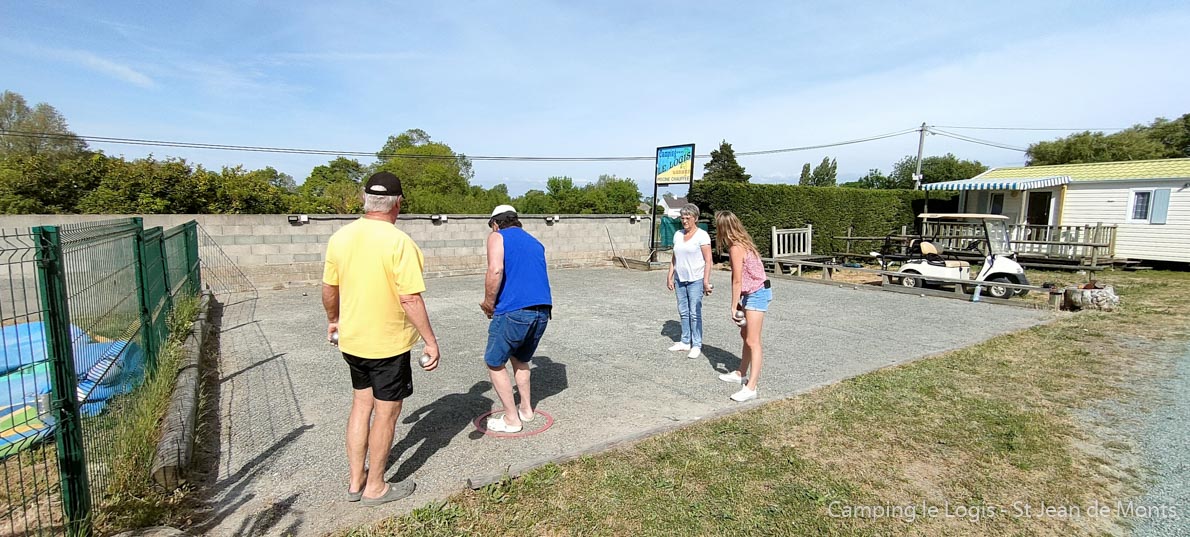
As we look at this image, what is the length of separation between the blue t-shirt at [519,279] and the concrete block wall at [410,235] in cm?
953

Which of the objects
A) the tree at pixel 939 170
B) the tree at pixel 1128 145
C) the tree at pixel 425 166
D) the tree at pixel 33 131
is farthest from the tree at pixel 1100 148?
the tree at pixel 33 131

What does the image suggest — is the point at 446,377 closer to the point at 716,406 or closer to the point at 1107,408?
the point at 716,406

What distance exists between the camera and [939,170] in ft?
193

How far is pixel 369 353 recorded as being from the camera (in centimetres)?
277

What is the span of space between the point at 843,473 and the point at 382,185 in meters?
3.08

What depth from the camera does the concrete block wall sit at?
417 inches

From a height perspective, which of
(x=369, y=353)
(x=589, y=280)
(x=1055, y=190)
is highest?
(x=1055, y=190)

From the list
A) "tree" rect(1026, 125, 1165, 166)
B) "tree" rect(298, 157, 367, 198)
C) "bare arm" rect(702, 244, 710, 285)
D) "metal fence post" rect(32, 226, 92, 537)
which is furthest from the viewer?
"tree" rect(298, 157, 367, 198)

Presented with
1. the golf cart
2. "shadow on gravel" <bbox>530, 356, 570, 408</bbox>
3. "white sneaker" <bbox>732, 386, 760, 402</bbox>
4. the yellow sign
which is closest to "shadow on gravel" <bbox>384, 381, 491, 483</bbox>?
"shadow on gravel" <bbox>530, 356, 570, 408</bbox>

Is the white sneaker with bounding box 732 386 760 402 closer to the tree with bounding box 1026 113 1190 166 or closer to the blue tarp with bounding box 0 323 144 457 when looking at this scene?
the blue tarp with bounding box 0 323 144 457

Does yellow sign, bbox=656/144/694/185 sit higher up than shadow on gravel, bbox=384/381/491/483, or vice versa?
yellow sign, bbox=656/144/694/185

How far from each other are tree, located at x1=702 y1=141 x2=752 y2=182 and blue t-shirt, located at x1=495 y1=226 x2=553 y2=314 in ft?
211

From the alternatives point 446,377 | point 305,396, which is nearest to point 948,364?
point 446,377

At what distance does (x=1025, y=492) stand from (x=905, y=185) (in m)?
56.5
